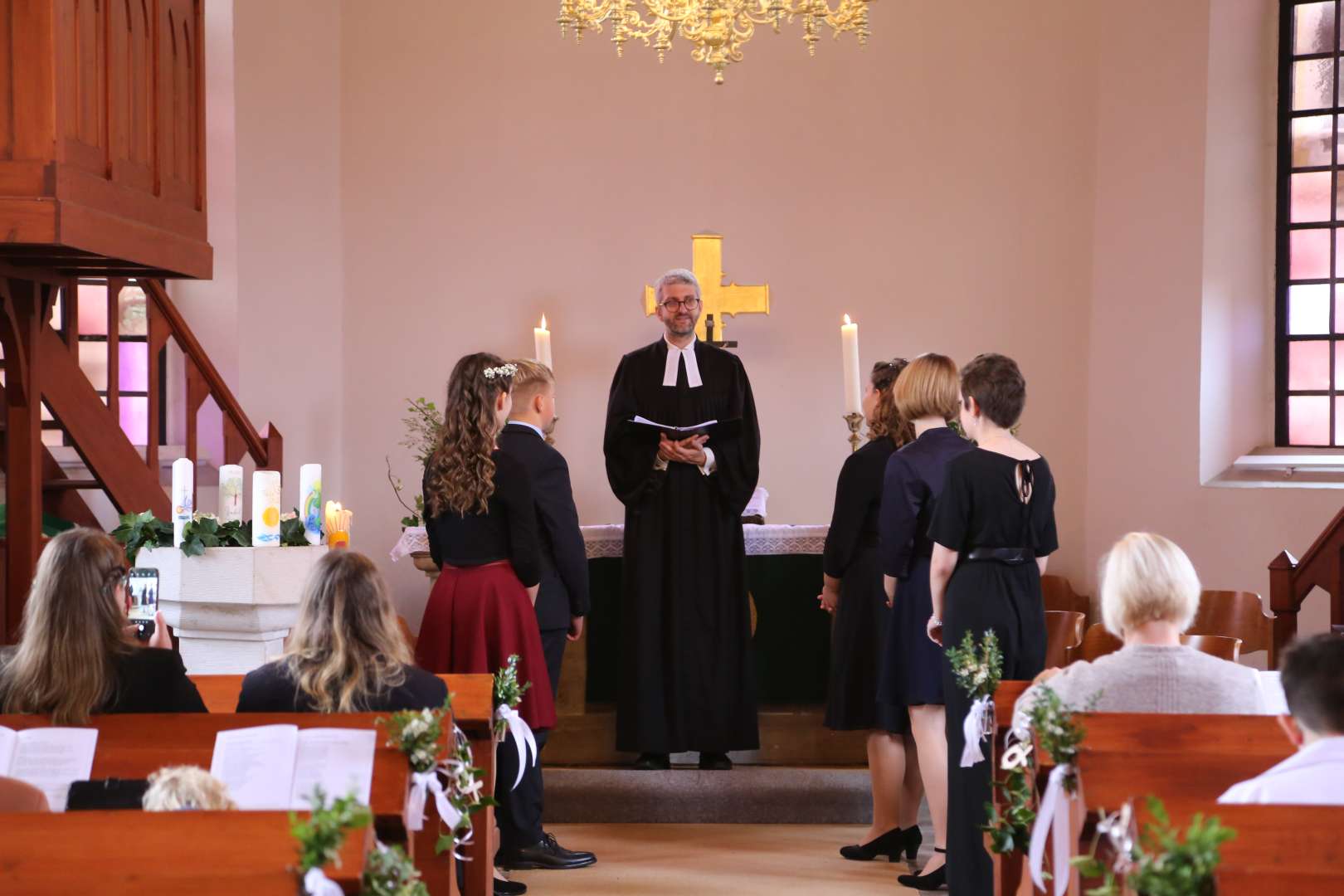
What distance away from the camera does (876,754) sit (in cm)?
588

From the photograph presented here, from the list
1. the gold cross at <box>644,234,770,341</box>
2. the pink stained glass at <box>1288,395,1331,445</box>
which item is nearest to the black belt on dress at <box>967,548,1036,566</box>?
the gold cross at <box>644,234,770,341</box>

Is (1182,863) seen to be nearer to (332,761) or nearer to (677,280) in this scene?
(332,761)

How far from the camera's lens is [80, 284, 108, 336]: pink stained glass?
29.0 feet

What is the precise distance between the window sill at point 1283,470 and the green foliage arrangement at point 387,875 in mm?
6706

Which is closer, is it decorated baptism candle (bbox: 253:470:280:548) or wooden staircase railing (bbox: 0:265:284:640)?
decorated baptism candle (bbox: 253:470:280:548)

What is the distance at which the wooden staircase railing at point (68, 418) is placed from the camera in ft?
18.8

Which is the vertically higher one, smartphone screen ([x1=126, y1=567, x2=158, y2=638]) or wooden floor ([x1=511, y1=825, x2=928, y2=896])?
smartphone screen ([x1=126, y1=567, x2=158, y2=638])

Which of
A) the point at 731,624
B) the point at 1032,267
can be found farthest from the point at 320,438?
the point at 1032,267

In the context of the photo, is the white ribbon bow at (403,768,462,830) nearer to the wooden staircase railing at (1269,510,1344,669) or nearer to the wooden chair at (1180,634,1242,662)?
the wooden chair at (1180,634,1242,662)

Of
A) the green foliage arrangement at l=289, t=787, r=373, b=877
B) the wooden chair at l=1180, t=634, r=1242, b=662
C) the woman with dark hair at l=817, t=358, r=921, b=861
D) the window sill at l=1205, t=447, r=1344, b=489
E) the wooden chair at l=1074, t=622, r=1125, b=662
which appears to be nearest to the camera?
the green foliage arrangement at l=289, t=787, r=373, b=877

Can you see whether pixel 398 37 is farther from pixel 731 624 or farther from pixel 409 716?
pixel 409 716

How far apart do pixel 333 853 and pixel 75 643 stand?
1438 millimetres

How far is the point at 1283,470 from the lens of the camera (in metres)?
8.46

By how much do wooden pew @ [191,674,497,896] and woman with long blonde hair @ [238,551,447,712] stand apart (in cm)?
56
